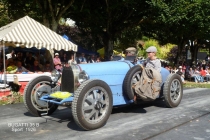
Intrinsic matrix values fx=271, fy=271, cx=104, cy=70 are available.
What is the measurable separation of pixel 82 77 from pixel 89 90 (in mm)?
562

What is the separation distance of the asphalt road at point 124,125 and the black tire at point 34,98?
0.17 meters

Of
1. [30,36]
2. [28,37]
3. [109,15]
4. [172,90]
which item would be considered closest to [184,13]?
[109,15]

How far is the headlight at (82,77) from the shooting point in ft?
17.2

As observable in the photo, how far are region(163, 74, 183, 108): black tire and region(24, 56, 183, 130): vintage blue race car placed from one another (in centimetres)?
2

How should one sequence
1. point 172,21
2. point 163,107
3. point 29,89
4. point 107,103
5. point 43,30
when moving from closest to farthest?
point 107,103 → point 29,89 → point 163,107 → point 43,30 → point 172,21

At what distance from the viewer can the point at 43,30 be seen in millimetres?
11039

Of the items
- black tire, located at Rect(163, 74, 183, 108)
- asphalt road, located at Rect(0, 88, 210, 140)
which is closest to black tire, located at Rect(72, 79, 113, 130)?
asphalt road, located at Rect(0, 88, 210, 140)

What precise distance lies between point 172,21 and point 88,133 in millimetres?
13734

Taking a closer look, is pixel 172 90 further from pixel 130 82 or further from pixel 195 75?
pixel 195 75

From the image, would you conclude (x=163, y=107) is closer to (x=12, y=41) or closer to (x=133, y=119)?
(x=133, y=119)

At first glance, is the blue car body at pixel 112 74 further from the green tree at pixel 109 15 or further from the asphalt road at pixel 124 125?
the green tree at pixel 109 15

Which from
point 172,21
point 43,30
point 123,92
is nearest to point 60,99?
point 123,92

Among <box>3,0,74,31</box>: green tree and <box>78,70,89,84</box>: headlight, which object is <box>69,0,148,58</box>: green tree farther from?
<box>78,70,89,84</box>: headlight

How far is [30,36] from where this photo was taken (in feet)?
34.1
